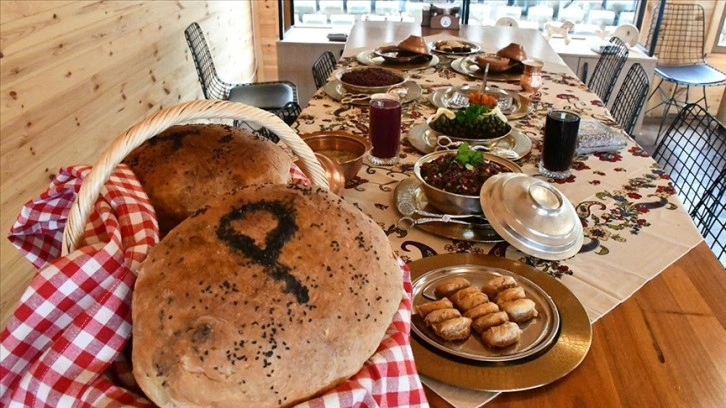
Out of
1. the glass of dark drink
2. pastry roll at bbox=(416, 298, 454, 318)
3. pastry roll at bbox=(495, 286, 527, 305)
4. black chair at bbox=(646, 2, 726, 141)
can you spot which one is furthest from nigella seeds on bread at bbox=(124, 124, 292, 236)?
black chair at bbox=(646, 2, 726, 141)

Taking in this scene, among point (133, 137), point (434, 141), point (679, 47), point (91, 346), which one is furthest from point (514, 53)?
point (679, 47)

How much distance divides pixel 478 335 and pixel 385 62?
1.92 m

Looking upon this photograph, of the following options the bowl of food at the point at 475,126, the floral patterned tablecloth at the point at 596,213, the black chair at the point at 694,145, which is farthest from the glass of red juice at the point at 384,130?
the black chair at the point at 694,145

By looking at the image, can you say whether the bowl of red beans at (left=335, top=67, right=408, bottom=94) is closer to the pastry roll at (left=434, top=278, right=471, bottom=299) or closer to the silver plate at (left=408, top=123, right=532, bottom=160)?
the silver plate at (left=408, top=123, right=532, bottom=160)

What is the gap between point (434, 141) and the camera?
63.2 inches

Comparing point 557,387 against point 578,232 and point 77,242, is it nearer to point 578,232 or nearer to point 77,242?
point 578,232

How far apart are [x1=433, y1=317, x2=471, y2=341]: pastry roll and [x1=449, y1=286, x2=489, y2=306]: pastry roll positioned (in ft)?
0.19

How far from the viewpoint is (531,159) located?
5.01 ft

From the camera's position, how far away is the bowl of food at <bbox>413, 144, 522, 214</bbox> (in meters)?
1.14

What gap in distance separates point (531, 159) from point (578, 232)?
0.48m

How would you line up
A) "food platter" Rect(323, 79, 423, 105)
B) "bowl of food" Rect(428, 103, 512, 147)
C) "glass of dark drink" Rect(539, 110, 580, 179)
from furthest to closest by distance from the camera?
1. "food platter" Rect(323, 79, 423, 105)
2. "bowl of food" Rect(428, 103, 512, 147)
3. "glass of dark drink" Rect(539, 110, 580, 179)

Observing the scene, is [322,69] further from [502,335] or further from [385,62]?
[502,335]

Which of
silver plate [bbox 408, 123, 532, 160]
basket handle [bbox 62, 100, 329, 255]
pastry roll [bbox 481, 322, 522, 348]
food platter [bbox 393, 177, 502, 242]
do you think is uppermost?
basket handle [bbox 62, 100, 329, 255]

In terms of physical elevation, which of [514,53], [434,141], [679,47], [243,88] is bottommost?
[243,88]
